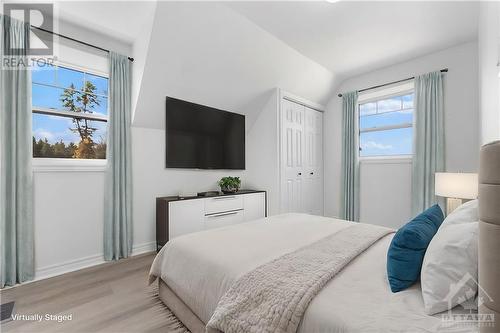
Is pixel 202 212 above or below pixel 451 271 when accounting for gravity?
below

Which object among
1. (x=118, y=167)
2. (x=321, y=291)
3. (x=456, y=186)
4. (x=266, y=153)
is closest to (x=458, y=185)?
(x=456, y=186)

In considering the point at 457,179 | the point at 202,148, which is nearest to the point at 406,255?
the point at 457,179

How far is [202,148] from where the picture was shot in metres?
3.66

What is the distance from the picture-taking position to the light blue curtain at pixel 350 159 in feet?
13.6

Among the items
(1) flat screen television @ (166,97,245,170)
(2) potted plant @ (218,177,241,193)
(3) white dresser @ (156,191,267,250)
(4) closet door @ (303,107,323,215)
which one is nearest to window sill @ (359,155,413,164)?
(4) closet door @ (303,107,323,215)

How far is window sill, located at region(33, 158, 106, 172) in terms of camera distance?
242 centimetres

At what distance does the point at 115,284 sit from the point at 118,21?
280 centimetres

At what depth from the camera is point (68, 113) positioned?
2.70 meters

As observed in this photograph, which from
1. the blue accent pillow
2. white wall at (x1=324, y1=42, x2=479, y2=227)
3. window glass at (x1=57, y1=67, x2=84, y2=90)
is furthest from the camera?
white wall at (x1=324, y1=42, x2=479, y2=227)

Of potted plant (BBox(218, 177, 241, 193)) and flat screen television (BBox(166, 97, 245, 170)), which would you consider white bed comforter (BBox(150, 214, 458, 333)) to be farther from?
flat screen television (BBox(166, 97, 245, 170))

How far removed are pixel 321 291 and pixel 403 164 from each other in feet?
11.5

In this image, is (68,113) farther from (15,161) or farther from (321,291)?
(321,291)

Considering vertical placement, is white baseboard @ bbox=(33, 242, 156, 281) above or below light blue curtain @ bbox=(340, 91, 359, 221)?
below

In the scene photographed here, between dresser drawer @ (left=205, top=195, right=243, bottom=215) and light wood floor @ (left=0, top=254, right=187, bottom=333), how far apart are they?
1117 mm
